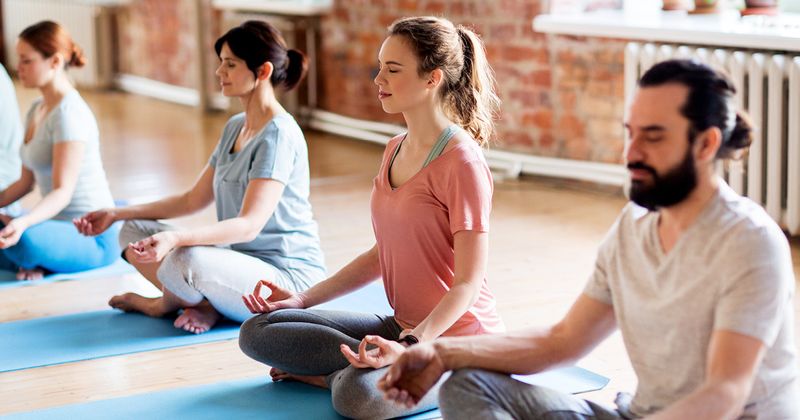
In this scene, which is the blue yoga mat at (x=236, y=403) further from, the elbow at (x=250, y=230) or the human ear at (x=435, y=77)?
the human ear at (x=435, y=77)

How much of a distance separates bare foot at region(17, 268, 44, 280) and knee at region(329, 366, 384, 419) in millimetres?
1768

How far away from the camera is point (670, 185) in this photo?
170 centimetres

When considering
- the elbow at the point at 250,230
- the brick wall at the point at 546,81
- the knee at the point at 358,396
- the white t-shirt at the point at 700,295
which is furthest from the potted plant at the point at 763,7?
the white t-shirt at the point at 700,295

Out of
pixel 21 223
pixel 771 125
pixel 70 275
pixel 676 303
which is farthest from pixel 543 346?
pixel 771 125

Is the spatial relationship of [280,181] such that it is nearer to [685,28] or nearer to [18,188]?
[18,188]

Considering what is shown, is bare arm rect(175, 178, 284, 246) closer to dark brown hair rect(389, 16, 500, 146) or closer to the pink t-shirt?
the pink t-shirt

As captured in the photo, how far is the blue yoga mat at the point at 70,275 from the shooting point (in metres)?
3.84

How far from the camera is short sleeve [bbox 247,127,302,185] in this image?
10.1 ft

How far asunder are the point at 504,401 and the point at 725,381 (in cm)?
39

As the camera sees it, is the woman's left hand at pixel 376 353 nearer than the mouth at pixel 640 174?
No

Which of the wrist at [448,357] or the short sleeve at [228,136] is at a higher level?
the short sleeve at [228,136]

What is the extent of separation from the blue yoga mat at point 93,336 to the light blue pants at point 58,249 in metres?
0.45

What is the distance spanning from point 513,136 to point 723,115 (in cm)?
400

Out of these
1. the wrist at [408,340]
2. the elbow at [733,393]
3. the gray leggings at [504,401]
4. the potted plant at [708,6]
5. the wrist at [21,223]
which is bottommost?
the wrist at [21,223]
